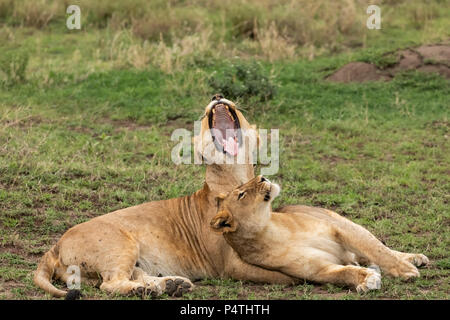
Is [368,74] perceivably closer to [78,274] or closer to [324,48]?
[324,48]

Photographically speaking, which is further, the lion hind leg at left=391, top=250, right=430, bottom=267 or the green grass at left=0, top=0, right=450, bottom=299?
the green grass at left=0, top=0, right=450, bottom=299

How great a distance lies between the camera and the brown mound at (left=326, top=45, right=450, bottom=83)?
1078cm

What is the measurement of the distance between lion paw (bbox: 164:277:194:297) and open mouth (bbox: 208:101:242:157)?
3.39 ft

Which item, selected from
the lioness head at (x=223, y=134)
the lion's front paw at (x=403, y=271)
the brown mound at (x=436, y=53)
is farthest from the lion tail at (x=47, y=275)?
the brown mound at (x=436, y=53)

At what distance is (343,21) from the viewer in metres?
13.9

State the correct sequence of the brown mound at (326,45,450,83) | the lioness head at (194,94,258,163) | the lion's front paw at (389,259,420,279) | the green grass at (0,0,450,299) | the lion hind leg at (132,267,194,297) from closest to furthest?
the lion hind leg at (132,267,194,297)
the lion's front paw at (389,259,420,279)
the lioness head at (194,94,258,163)
the green grass at (0,0,450,299)
the brown mound at (326,45,450,83)

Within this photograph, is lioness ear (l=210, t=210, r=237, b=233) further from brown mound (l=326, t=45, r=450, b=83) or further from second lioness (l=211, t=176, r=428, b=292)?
brown mound (l=326, t=45, r=450, b=83)

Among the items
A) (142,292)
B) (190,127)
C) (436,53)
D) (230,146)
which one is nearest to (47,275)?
(142,292)

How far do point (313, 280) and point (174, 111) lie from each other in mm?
5182

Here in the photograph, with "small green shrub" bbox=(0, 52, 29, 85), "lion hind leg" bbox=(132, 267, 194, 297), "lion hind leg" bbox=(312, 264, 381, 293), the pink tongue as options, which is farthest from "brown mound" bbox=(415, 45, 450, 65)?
"lion hind leg" bbox=(132, 267, 194, 297)

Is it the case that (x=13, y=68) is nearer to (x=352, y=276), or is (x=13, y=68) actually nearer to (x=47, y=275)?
(x=47, y=275)

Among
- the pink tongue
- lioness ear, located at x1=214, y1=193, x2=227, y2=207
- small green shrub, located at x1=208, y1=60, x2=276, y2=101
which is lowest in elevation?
lioness ear, located at x1=214, y1=193, x2=227, y2=207

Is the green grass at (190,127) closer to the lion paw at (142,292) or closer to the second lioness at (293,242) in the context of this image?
the second lioness at (293,242)

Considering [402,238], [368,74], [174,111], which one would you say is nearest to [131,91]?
[174,111]
